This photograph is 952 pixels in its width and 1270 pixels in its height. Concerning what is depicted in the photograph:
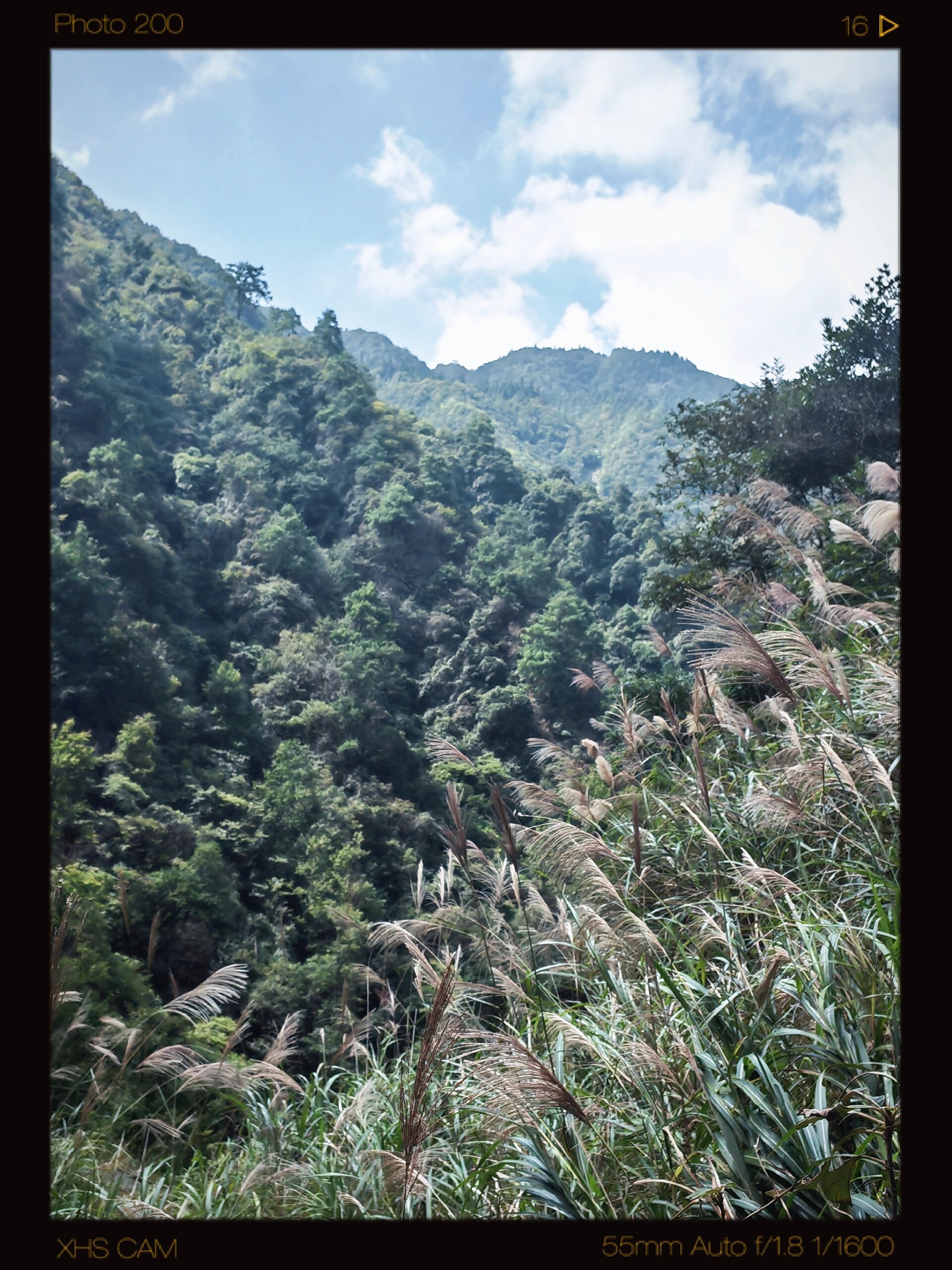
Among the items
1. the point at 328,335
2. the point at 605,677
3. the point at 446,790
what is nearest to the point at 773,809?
the point at 605,677

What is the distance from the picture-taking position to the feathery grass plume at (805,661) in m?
1.92

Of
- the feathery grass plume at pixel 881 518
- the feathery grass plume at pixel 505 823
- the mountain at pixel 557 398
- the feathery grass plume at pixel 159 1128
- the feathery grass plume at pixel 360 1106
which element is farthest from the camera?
the mountain at pixel 557 398

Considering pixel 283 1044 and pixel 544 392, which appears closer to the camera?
pixel 283 1044

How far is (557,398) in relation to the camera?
143ft

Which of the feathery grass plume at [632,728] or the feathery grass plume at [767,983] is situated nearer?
the feathery grass plume at [767,983]

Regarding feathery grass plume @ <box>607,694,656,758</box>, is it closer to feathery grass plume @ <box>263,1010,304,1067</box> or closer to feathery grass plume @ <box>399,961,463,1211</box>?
feathery grass plume @ <box>399,961,463,1211</box>

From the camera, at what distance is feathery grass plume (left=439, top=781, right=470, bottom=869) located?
65.7 inches

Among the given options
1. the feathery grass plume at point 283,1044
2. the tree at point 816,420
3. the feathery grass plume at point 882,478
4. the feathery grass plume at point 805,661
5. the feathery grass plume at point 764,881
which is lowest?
the feathery grass plume at point 283,1044

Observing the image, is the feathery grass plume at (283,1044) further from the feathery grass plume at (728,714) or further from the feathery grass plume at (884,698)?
the feathery grass plume at (884,698)

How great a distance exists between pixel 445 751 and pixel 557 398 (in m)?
44.8

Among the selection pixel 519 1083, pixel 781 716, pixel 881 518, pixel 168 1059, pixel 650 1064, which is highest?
pixel 881 518

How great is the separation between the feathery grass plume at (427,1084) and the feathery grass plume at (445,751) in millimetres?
728

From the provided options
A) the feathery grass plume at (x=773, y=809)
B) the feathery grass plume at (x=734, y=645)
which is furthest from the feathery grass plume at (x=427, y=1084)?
the feathery grass plume at (x=734, y=645)

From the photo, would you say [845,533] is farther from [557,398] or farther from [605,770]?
[557,398]
